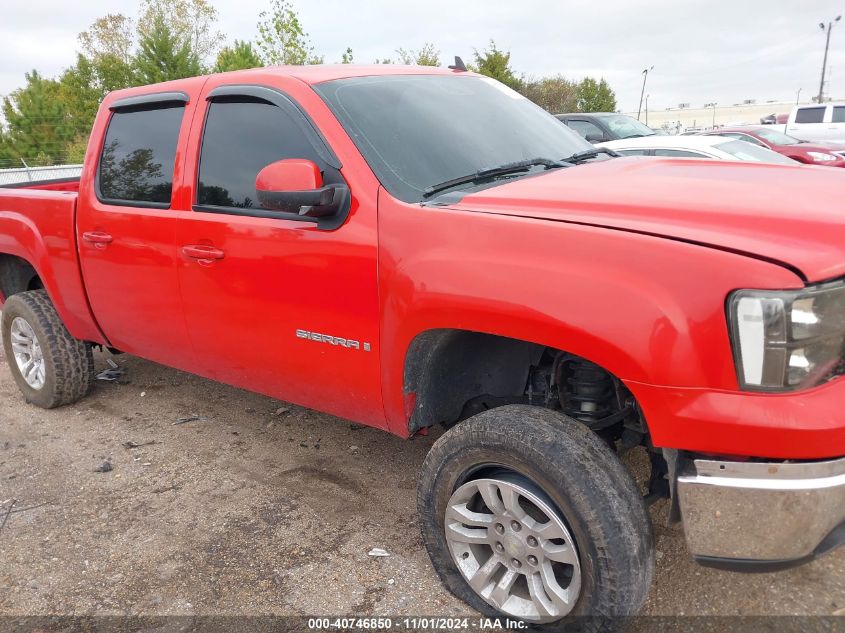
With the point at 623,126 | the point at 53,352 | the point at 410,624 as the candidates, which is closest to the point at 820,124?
the point at 623,126

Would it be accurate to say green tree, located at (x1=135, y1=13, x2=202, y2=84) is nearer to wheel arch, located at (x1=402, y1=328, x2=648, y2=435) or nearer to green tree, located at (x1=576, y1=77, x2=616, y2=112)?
green tree, located at (x1=576, y1=77, x2=616, y2=112)

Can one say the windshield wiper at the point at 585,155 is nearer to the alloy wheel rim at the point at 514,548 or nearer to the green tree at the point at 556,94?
the alloy wheel rim at the point at 514,548

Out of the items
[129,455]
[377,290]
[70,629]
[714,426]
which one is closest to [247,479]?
[129,455]

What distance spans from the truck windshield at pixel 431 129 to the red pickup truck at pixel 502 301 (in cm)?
1

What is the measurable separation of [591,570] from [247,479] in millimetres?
2061

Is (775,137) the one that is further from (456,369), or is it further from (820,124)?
(456,369)

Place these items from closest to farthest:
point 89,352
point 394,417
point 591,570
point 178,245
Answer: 1. point 591,570
2. point 394,417
3. point 178,245
4. point 89,352

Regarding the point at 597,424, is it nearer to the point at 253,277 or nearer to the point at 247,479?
the point at 253,277

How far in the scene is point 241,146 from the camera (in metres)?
3.07

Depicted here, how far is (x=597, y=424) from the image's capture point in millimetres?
2391

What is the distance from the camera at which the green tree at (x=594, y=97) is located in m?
46.0

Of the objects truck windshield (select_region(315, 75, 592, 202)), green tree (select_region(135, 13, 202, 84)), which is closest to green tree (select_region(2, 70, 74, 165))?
green tree (select_region(135, 13, 202, 84))

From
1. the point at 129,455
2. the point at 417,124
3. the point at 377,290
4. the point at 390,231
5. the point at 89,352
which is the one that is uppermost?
the point at 417,124

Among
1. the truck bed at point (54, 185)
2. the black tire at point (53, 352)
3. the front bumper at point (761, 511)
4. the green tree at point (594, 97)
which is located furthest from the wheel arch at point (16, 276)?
the green tree at point (594, 97)
